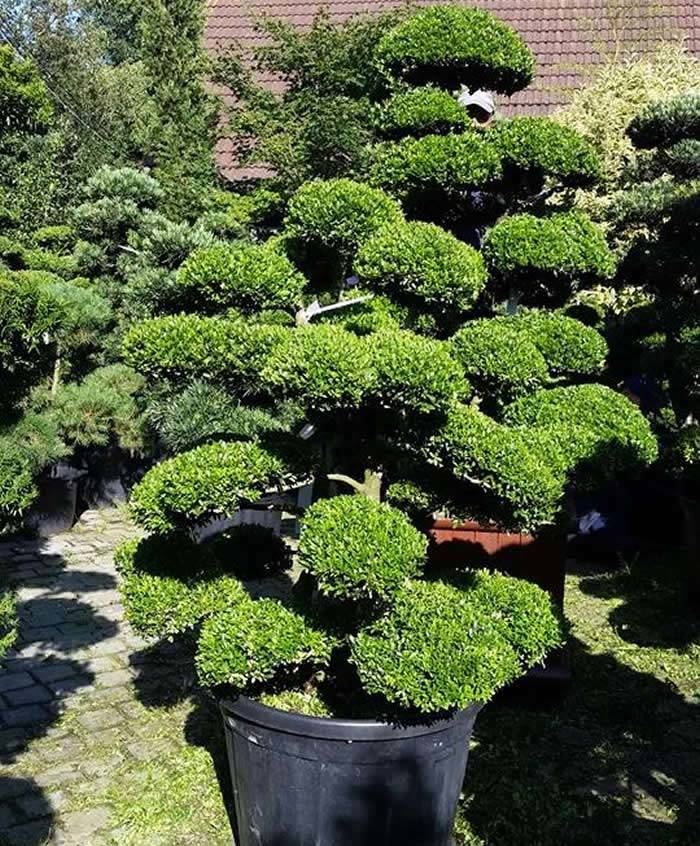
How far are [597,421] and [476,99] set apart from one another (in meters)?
1.35

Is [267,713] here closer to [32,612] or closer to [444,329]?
[444,329]

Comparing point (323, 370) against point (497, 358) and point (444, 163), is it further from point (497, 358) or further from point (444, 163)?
point (444, 163)

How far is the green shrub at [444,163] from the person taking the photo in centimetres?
306

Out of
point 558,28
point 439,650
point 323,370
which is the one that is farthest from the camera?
point 558,28

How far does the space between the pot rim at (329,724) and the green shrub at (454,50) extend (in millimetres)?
2180

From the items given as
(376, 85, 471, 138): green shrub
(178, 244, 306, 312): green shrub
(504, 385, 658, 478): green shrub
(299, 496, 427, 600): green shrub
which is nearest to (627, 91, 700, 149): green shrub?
(376, 85, 471, 138): green shrub

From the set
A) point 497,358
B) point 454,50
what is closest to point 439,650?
point 497,358

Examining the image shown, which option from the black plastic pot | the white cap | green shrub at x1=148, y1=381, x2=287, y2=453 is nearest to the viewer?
the black plastic pot

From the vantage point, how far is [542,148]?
316cm

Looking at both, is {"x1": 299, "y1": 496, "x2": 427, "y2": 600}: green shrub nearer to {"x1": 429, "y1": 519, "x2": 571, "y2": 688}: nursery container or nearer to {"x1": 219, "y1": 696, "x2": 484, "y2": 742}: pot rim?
{"x1": 219, "y1": 696, "x2": 484, "y2": 742}: pot rim

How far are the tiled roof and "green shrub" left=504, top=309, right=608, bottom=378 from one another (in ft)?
32.7

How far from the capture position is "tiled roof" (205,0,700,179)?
42.2ft

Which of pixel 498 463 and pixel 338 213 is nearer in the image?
pixel 498 463

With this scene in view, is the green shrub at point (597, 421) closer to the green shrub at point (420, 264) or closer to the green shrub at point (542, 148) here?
the green shrub at point (420, 264)
